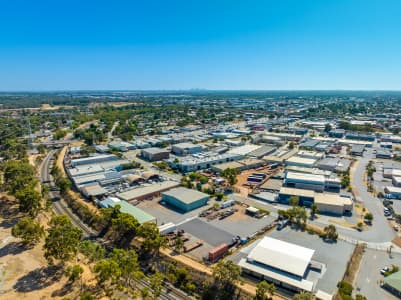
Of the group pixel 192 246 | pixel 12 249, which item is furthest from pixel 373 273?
pixel 12 249

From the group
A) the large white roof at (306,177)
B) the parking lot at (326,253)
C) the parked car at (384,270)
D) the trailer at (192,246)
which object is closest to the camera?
the parking lot at (326,253)

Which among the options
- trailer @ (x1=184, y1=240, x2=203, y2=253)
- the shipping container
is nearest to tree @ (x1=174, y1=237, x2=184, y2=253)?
trailer @ (x1=184, y1=240, x2=203, y2=253)

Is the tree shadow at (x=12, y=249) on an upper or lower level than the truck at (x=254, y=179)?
lower

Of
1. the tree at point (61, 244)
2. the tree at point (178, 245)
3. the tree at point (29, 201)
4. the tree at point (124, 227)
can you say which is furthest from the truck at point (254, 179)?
the tree at point (29, 201)

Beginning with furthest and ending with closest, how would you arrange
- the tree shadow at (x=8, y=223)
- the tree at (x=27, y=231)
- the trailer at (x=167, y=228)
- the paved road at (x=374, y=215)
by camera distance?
the tree shadow at (x=8, y=223), the paved road at (x=374, y=215), the trailer at (x=167, y=228), the tree at (x=27, y=231)

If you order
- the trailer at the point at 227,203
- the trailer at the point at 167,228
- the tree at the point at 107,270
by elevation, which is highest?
the tree at the point at 107,270

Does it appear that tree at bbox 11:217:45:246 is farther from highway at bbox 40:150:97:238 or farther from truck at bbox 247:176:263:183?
truck at bbox 247:176:263:183

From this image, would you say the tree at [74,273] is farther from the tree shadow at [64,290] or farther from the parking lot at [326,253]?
the parking lot at [326,253]
